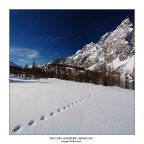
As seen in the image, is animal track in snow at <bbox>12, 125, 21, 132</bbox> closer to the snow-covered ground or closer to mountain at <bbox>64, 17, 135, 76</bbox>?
the snow-covered ground

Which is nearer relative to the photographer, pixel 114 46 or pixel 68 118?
pixel 68 118

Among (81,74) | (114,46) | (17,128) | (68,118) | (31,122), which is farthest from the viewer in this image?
(81,74)

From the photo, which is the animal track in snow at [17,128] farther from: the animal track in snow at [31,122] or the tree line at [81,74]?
the tree line at [81,74]

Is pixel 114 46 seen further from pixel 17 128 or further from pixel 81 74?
pixel 17 128

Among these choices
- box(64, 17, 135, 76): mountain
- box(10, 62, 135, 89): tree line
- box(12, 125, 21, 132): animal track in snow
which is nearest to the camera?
box(12, 125, 21, 132): animal track in snow

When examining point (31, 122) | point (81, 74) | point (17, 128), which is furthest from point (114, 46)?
point (17, 128)

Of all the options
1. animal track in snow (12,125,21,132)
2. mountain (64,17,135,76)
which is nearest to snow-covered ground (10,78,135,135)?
animal track in snow (12,125,21,132)

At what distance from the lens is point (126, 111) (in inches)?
151

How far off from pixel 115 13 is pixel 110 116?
7.66 ft

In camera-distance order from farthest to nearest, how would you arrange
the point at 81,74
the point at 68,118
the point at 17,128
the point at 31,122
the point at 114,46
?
the point at 81,74
the point at 114,46
the point at 68,118
the point at 31,122
the point at 17,128

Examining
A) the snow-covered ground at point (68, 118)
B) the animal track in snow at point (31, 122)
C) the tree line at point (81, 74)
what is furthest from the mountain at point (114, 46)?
the animal track in snow at point (31, 122)
